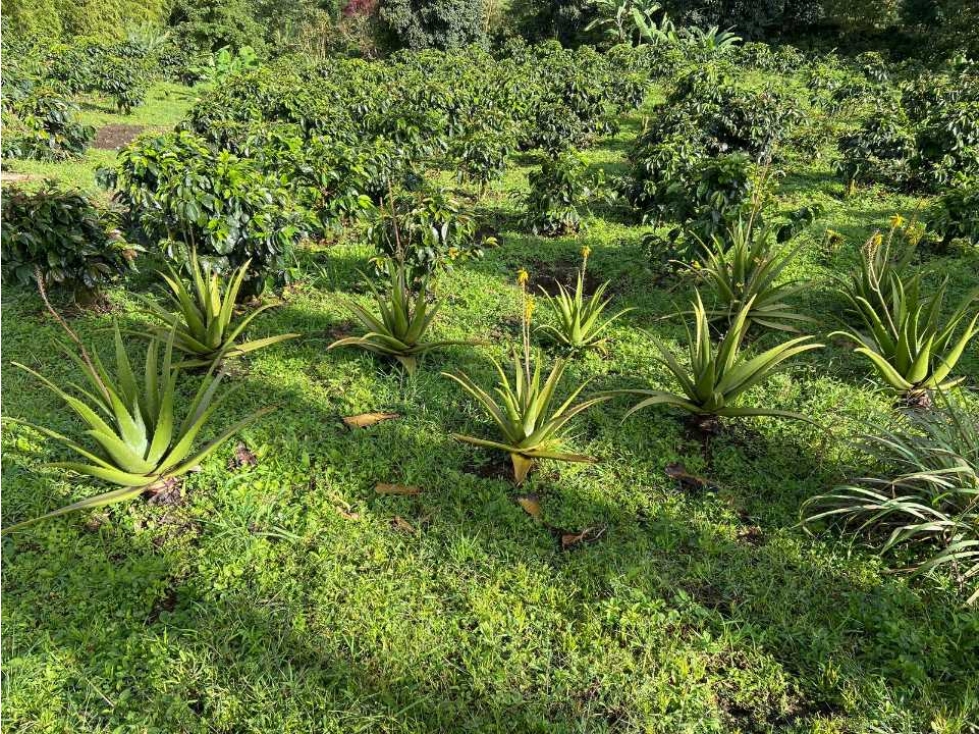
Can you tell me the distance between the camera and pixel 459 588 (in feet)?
8.08

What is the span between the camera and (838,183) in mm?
7449

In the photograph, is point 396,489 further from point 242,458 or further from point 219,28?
→ point 219,28

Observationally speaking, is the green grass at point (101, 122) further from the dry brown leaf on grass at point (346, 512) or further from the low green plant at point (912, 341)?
the low green plant at point (912, 341)

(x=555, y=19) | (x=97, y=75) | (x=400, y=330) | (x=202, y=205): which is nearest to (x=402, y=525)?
(x=400, y=330)

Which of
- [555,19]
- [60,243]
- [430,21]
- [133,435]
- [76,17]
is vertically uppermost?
[555,19]

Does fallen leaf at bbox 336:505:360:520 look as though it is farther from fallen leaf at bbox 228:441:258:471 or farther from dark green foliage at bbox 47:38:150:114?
dark green foliage at bbox 47:38:150:114

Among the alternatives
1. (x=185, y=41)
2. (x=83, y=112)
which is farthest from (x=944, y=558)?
(x=185, y=41)

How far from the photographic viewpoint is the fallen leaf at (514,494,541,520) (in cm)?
282

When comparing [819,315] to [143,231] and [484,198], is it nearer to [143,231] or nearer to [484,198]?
[484,198]

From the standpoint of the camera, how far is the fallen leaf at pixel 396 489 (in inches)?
114

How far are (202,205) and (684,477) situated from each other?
3436 millimetres

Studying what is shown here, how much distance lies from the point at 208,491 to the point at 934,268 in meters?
5.99

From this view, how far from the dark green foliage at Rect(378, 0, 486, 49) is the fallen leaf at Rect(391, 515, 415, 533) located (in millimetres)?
19914

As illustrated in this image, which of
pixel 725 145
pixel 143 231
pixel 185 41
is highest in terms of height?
pixel 185 41
